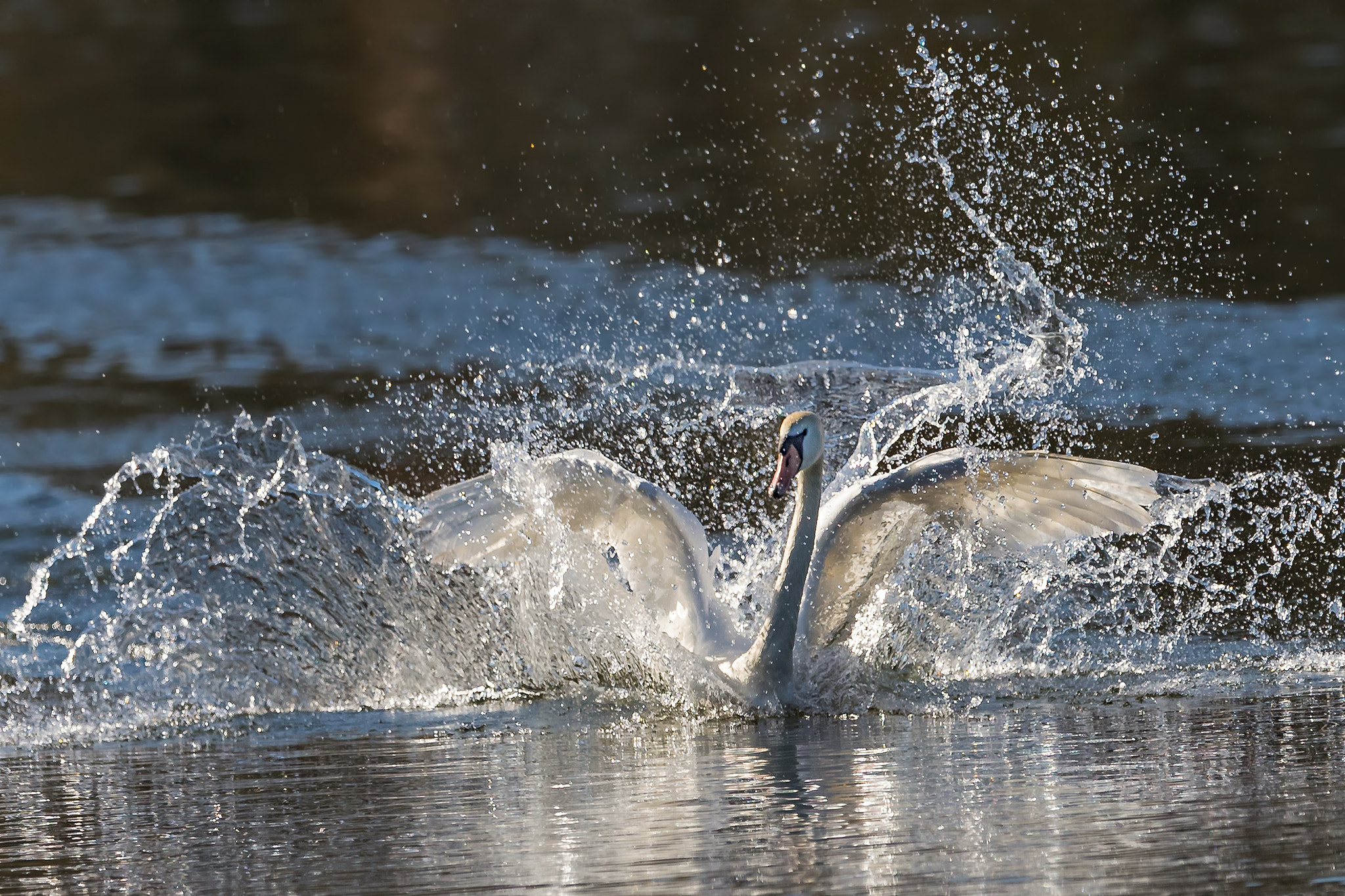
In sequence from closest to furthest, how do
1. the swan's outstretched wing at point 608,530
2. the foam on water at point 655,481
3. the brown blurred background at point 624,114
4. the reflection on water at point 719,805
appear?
the reflection on water at point 719,805
the foam on water at point 655,481
the swan's outstretched wing at point 608,530
the brown blurred background at point 624,114

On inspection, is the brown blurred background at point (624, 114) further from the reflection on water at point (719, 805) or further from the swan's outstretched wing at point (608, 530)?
the reflection on water at point (719, 805)

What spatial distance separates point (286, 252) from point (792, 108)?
647cm

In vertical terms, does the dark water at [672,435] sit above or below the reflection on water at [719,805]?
above

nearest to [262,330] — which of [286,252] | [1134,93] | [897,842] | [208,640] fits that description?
[286,252]

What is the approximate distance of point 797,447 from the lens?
22.6ft

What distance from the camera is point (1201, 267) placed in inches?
528

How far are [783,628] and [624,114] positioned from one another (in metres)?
14.3

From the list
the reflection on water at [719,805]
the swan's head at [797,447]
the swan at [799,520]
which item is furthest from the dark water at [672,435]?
the swan's head at [797,447]

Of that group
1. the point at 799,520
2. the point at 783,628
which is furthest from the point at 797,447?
the point at 783,628

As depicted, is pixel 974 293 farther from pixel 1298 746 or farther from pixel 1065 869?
pixel 1065 869

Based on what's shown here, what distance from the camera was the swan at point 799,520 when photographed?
6809mm

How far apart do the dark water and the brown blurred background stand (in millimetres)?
94

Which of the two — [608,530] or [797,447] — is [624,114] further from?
[797,447]

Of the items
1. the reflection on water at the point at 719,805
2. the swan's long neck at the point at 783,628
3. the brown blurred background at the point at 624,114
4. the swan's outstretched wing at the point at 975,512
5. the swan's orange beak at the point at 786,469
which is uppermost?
the brown blurred background at the point at 624,114
